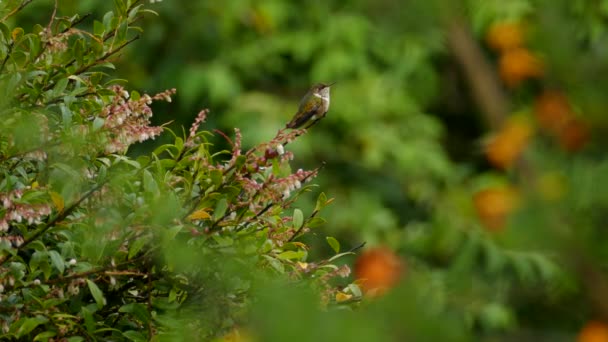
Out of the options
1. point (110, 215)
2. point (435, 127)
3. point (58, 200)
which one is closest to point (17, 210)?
point (58, 200)

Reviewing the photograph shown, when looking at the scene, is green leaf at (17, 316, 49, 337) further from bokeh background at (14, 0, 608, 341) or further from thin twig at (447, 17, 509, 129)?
thin twig at (447, 17, 509, 129)

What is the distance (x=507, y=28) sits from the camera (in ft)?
5.60

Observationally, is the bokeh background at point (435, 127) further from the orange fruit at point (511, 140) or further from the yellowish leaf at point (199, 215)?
the yellowish leaf at point (199, 215)

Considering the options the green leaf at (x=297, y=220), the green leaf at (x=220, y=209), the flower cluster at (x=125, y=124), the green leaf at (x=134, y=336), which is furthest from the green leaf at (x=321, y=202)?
the green leaf at (x=134, y=336)

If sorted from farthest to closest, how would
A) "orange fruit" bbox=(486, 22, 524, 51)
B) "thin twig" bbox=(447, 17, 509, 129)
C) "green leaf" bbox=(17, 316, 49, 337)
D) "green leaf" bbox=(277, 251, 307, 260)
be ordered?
"green leaf" bbox=(277, 251, 307, 260), "green leaf" bbox=(17, 316, 49, 337), "orange fruit" bbox=(486, 22, 524, 51), "thin twig" bbox=(447, 17, 509, 129)

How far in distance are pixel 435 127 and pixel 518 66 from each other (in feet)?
26.8

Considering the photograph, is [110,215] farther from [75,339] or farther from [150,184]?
[75,339]

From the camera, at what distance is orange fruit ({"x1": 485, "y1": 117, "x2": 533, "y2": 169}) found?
151cm

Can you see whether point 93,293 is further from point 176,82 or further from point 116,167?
point 176,82

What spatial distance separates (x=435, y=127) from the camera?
9750 millimetres

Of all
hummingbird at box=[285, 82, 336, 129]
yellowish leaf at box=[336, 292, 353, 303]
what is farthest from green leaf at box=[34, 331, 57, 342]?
hummingbird at box=[285, 82, 336, 129]

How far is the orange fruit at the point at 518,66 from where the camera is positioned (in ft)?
5.14

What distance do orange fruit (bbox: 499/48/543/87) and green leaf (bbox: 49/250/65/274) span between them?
118 cm

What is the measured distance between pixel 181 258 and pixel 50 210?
67 cm
